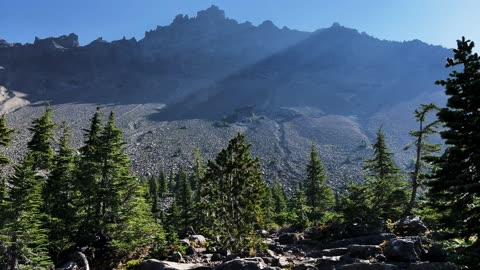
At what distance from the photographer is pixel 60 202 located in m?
27.8

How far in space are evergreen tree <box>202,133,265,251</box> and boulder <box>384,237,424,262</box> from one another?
7.58 meters

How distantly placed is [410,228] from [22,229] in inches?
892

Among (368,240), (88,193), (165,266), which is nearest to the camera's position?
(165,266)

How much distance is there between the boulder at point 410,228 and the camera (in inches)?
915

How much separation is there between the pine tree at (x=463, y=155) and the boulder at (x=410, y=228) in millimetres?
10406

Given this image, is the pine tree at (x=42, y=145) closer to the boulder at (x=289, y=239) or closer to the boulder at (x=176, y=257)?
the boulder at (x=176, y=257)

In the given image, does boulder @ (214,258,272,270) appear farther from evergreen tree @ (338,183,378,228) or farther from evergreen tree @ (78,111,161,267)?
evergreen tree @ (338,183,378,228)

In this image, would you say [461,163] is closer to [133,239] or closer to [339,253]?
[339,253]

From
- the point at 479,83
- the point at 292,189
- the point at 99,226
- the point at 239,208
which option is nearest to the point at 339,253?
the point at 239,208

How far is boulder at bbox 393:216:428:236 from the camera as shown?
915 inches

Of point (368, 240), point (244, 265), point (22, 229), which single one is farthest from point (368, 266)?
point (22, 229)

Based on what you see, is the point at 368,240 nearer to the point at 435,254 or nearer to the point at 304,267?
the point at 435,254

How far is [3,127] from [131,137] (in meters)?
131

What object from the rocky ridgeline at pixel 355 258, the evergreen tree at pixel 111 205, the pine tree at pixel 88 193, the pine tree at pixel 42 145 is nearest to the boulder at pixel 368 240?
the rocky ridgeline at pixel 355 258
